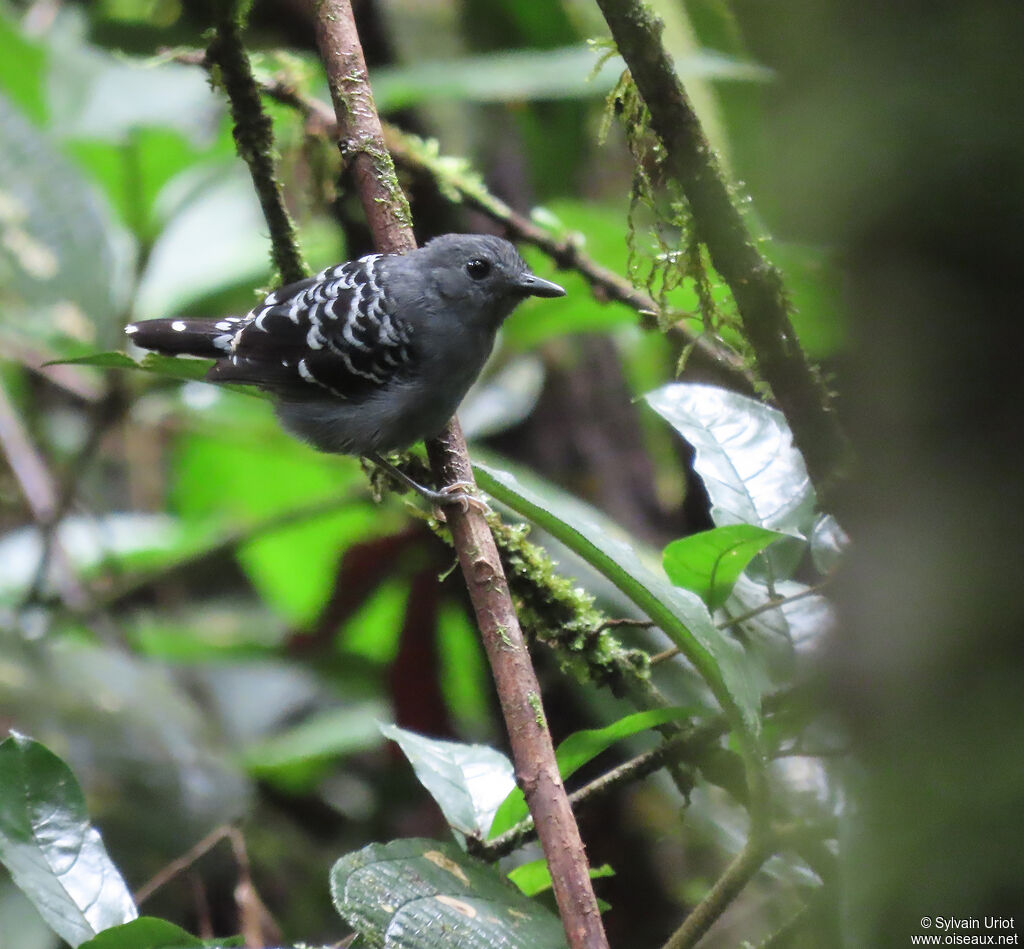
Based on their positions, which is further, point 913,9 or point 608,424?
point 608,424

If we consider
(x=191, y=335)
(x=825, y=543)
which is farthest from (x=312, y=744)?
(x=825, y=543)

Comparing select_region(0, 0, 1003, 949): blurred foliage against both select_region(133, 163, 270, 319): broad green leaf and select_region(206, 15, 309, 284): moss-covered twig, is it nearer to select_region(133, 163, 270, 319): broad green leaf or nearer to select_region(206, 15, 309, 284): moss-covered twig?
select_region(133, 163, 270, 319): broad green leaf

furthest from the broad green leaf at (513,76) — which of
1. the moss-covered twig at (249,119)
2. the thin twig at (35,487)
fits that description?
the thin twig at (35,487)

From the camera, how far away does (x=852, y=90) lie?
0.93m

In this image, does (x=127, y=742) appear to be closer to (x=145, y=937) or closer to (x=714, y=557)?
(x=145, y=937)

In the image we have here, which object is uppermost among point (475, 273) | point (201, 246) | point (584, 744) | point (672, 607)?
point (201, 246)

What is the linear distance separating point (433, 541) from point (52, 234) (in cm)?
205

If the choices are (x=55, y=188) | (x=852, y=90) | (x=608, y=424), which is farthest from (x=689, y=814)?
(x=55, y=188)

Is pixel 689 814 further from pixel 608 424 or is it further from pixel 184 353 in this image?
pixel 608 424

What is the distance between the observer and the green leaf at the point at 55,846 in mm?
1876

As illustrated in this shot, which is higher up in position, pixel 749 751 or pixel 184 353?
pixel 184 353

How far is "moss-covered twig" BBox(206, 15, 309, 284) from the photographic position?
232 cm

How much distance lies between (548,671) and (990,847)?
3272mm

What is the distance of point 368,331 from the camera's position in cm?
333
